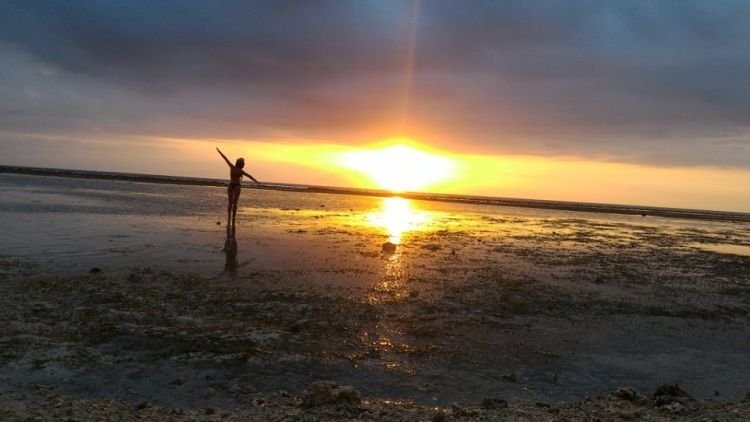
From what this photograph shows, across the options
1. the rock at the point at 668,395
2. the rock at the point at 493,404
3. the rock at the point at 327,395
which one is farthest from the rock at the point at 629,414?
the rock at the point at 327,395

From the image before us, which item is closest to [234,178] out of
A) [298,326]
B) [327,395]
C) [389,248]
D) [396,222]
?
[389,248]

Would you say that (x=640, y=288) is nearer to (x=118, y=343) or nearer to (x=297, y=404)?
(x=297, y=404)

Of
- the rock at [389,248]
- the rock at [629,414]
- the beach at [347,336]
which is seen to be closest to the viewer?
the rock at [629,414]

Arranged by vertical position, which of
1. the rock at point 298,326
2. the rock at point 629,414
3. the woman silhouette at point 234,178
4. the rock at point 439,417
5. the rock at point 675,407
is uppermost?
the woman silhouette at point 234,178

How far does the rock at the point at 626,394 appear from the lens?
6930 millimetres

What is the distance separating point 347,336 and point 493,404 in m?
3.45

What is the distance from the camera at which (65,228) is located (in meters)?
21.8

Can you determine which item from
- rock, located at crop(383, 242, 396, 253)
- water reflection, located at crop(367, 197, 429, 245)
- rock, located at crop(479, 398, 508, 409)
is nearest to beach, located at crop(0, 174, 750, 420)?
rock, located at crop(479, 398, 508, 409)

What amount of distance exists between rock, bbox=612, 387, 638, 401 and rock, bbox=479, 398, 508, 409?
1.69m

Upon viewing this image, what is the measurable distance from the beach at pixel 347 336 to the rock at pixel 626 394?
0.14 feet

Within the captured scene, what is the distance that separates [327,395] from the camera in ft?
20.5

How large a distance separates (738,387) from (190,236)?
2030 centimetres

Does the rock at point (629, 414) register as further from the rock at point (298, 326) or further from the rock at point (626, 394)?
the rock at point (298, 326)

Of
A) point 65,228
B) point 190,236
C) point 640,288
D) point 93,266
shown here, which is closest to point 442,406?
point 93,266
